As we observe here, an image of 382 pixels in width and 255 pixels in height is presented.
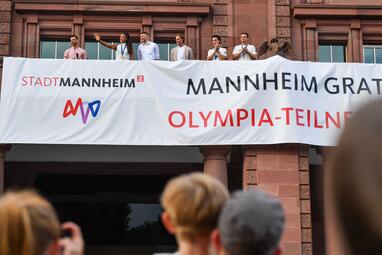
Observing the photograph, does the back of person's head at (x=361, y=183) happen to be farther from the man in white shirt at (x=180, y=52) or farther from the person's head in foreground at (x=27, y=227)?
the man in white shirt at (x=180, y=52)

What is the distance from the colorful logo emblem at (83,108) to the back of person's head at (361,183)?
42.8 feet

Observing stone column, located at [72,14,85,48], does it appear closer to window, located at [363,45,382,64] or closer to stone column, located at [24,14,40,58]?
stone column, located at [24,14,40,58]

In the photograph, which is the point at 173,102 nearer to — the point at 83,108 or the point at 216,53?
the point at 83,108

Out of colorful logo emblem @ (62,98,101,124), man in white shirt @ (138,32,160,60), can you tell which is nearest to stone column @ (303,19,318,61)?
man in white shirt @ (138,32,160,60)

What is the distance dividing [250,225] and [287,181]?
42.3 feet

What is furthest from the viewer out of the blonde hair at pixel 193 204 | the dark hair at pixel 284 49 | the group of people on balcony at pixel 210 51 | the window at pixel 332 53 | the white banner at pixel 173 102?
the window at pixel 332 53

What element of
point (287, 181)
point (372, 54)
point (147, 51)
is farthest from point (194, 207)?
point (372, 54)

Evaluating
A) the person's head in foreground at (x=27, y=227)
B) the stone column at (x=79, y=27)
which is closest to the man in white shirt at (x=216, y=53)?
the stone column at (x=79, y=27)

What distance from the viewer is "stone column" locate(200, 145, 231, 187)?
14547 millimetres

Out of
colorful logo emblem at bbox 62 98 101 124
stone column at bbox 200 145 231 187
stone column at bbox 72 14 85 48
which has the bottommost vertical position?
stone column at bbox 200 145 231 187

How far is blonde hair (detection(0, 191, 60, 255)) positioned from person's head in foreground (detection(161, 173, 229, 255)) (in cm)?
50

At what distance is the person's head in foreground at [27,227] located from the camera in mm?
1913

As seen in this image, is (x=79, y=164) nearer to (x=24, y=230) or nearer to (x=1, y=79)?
(x=1, y=79)

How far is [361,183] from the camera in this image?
106cm
